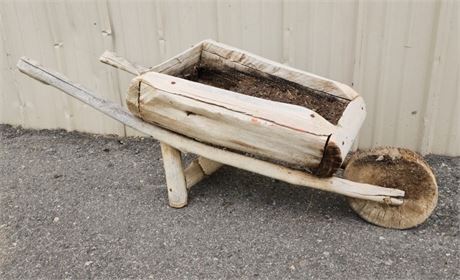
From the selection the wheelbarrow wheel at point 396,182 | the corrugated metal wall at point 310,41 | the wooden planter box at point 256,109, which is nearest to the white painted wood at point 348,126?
the wooden planter box at point 256,109

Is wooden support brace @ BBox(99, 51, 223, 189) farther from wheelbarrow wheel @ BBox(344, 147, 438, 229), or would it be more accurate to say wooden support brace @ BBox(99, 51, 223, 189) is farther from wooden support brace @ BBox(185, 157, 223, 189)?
wheelbarrow wheel @ BBox(344, 147, 438, 229)

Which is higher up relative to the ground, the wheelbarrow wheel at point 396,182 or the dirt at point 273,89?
the dirt at point 273,89

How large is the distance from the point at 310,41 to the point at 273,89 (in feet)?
1.54

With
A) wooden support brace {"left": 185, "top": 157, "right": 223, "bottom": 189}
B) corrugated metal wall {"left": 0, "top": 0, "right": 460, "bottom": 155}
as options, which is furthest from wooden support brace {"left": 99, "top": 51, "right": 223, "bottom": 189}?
corrugated metal wall {"left": 0, "top": 0, "right": 460, "bottom": 155}

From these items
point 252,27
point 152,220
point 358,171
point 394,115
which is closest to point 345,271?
point 358,171

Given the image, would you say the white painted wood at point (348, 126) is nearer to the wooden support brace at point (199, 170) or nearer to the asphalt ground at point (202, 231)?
the asphalt ground at point (202, 231)

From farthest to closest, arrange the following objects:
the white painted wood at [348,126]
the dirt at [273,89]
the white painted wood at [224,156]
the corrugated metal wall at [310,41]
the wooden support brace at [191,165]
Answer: the corrugated metal wall at [310,41] < the wooden support brace at [191,165] < the dirt at [273,89] < the white painted wood at [224,156] < the white painted wood at [348,126]

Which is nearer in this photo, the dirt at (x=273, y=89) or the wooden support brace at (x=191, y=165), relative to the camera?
the dirt at (x=273, y=89)

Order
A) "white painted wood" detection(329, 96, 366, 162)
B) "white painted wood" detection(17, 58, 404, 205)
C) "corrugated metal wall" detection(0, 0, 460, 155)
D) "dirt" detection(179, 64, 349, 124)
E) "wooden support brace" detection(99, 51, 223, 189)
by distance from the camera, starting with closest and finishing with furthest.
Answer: "white painted wood" detection(329, 96, 366, 162) < "white painted wood" detection(17, 58, 404, 205) < "dirt" detection(179, 64, 349, 124) < "wooden support brace" detection(99, 51, 223, 189) < "corrugated metal wall" detection(0, 0, 460, 155)

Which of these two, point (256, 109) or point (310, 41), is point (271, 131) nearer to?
point (256, 109)

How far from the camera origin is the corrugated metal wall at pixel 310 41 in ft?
9.94

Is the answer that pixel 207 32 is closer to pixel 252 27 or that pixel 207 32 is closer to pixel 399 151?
pixel 252 27

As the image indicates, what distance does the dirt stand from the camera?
272cm

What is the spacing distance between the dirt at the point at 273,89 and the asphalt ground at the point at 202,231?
50cm
